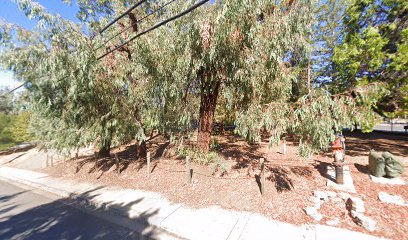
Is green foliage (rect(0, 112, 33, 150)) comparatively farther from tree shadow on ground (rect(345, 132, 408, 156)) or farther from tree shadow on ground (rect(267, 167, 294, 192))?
tree shadow on ground (rect(345, 132, 408, 156))

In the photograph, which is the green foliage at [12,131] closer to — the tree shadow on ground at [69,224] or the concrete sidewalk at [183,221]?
the tree shadow on ground at [69,224]

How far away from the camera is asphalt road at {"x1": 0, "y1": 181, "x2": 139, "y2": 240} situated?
4.38 m

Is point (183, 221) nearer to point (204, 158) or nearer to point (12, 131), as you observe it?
point (204, 158)

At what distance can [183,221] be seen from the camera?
4477 mm

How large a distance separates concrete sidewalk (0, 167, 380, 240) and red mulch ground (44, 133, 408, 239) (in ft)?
0.89

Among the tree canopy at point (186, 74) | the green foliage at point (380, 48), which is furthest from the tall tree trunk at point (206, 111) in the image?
the green foliage at point (380, 48)

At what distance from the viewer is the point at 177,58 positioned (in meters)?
6.33

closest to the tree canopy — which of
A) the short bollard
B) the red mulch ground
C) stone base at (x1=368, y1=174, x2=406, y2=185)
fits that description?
the short bollard

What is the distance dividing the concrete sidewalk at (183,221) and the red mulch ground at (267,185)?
0.27m

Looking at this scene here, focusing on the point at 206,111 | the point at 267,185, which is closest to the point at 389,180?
the point at 267,185

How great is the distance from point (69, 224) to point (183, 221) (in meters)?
→ 3.03

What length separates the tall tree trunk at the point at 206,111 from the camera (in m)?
7.18

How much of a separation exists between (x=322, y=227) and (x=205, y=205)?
8.87ft

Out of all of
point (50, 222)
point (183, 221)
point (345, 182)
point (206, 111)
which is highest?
point (206, 111)
